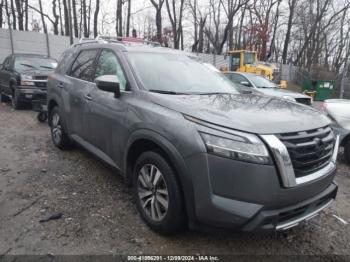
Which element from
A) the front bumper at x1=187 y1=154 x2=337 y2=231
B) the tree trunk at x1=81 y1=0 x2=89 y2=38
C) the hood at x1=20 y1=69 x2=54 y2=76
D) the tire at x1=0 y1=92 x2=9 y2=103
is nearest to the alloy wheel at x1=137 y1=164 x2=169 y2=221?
the front bumper at x1=187 y1=154 x2=337 y2=231

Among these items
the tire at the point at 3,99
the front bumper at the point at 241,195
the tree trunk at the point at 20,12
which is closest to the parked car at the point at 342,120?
the front bumper at the point at 241,195

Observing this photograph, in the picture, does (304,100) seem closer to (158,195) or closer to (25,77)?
(25,77)

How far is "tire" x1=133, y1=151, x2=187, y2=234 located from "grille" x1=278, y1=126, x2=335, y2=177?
98cm

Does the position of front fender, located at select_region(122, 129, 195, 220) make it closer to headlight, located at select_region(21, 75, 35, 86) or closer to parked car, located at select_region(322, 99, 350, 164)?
parked car, located at select_region(322, 99, 350, 164)

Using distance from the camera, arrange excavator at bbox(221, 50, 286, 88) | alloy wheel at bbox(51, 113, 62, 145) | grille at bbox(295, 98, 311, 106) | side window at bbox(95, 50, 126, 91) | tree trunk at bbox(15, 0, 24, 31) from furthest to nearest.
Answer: tree trunk at bbox(15, 0, 24, 31), excavator at bbox(221, 50, 286, 88), grille at bbox(295, 98, 311, 106), alloy wheel at bbox(51, 113, 62, 145), side window at bbox(95, 50, 126, 91)

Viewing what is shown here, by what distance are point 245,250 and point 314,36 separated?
131 feet

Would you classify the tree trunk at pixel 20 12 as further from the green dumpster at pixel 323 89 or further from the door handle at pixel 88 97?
the door handle at pixel 88 97

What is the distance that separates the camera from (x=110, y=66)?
3.88 m

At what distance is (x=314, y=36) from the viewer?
3728 cm

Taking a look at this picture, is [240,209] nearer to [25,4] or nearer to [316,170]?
[316,170]

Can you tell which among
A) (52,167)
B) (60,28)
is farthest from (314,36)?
(52,167)

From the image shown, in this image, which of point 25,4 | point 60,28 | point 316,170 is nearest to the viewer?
point 316,170

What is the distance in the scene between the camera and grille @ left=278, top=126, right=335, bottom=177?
8.00ft

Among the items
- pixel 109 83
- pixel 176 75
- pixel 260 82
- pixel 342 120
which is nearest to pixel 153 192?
pixel 109 83
